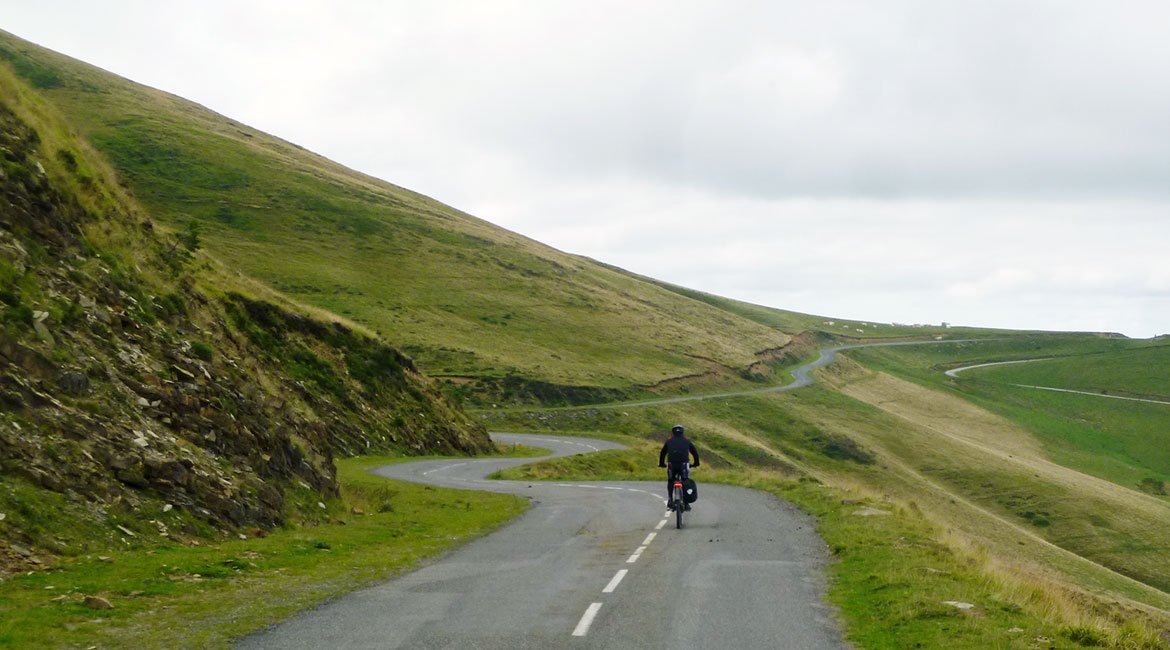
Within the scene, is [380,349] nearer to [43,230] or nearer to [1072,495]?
[43,230]

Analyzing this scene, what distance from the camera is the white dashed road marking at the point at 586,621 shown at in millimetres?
11498

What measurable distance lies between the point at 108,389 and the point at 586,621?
11.9m

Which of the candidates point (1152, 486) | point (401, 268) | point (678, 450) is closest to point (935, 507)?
point (1152, 486)

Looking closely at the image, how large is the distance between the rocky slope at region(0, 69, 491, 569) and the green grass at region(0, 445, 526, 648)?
829mm

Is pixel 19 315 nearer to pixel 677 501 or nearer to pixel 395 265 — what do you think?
pixel 677 501

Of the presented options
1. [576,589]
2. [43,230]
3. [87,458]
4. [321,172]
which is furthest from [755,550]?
[321,172]

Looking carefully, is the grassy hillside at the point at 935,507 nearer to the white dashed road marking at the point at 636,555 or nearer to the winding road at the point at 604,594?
the winding road at the point at 604,594

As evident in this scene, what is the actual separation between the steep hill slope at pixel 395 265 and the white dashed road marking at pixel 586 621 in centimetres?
6886

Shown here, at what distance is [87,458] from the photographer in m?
16.5

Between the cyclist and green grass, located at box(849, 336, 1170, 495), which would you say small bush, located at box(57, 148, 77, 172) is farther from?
green grass, located at box(849, 336, 1170, 495)

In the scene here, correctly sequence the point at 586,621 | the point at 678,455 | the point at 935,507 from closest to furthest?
1. the point at 586,621
2. the point at 678,455
3. the point at 935,507

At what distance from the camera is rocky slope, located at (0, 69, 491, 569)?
1567cm

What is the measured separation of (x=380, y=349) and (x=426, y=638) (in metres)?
45.8

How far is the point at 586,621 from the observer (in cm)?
1210
